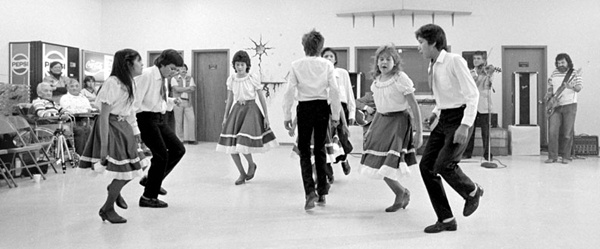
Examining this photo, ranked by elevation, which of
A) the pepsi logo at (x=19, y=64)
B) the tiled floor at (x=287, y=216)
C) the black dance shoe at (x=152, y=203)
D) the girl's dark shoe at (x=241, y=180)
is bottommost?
the tiled floor at (x=287, y=216)

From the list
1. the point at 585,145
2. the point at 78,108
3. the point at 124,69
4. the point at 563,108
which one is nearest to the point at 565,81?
the point at 563,108

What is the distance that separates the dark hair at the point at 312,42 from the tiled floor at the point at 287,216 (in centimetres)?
122

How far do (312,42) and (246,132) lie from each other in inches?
63.7

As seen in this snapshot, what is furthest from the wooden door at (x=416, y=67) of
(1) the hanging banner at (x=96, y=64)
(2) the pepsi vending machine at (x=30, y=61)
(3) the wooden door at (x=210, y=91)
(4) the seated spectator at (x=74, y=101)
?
(2) the pepsi vending machine at (x=30, y=61)

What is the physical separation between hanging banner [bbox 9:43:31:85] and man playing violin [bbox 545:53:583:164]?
26.9 feet

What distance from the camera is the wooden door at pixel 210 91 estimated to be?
10672mm

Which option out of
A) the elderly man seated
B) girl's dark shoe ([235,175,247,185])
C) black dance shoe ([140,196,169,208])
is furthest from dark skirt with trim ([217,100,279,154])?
the elderly man seated

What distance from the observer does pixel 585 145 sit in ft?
27.5

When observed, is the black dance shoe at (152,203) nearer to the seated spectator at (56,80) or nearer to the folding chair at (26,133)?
the folding chair at (26,133)

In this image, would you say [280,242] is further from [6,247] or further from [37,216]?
[37,216]

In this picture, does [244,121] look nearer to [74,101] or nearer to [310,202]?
[310,202]

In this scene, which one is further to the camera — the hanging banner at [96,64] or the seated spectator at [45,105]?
the hanging banner at [96,64]

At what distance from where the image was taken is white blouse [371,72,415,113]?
12.3 ft

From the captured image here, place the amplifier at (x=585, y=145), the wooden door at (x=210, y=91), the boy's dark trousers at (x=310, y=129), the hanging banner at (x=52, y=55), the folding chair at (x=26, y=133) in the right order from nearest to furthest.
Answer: the boy's dark trousers at (x=310, y=129), the folding chair at (x=26, y=133), the amplifier at (x=585, y=145), the hanging banner at (x=52, y=55), the wooden door at (x=210, y=91)
